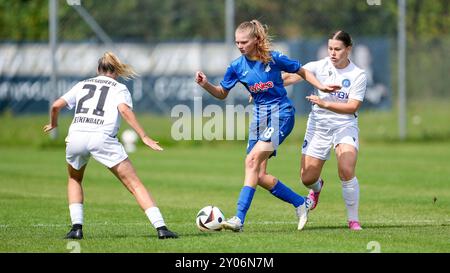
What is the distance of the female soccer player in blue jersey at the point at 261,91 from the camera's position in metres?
10.7

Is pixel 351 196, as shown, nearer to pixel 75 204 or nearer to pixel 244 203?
pixel 244 203

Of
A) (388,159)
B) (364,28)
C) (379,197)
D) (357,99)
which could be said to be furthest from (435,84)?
(357,99)

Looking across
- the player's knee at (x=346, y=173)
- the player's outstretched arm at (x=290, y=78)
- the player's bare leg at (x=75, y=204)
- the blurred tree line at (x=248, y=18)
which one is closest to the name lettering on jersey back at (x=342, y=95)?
the player's outstretched arm at (x=290, y=78)

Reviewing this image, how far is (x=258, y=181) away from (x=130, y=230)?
153cm

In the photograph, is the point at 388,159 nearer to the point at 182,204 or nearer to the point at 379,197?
the point at 379,197

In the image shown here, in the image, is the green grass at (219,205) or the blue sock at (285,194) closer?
the green grass at (219,205)

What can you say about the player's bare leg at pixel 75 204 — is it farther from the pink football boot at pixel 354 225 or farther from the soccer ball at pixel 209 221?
the pink football boot at pixel 354 225

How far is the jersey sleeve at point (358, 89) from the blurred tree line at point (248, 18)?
1614 cm

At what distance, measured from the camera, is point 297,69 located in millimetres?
10953

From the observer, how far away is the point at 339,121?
11305 mm

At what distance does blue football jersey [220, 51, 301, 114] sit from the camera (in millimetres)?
10875

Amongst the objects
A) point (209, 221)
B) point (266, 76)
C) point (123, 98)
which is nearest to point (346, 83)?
point (266, 76)

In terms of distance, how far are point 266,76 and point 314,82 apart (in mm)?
539
